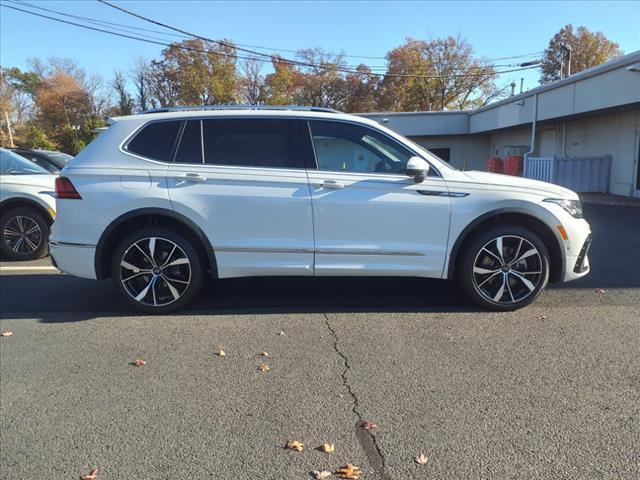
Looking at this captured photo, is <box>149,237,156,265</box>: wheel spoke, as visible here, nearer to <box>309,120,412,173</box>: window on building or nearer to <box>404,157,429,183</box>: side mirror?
<box>309,120,412,173</box>: window on building

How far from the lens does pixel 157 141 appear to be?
190 inches

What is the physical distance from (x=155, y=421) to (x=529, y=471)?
6.74ft

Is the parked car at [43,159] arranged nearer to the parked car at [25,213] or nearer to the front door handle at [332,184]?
the parked car at [25,213]

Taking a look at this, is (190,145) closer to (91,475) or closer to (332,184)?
(332,184)

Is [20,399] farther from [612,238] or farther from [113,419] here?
[612,238]

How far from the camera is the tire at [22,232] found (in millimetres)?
7430

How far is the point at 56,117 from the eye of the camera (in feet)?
207

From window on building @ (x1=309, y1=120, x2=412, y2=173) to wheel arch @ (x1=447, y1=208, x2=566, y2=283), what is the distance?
86 cm

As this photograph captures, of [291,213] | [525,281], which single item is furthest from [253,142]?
[525,281]

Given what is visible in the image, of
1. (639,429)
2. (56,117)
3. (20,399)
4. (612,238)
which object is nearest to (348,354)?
(639,429)

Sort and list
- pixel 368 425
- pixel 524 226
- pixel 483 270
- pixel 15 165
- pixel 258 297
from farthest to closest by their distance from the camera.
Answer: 1. pixel 15 165
2. pixel 258 297
3. pixel 524 226
4. pixel 483 270
5. pixel 368 425

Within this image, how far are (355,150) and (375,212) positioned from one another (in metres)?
0.65

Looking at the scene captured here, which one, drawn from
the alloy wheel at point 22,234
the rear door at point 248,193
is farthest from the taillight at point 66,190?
the alloy wheel at point 22,234

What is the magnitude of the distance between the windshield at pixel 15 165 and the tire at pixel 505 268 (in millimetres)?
6604
